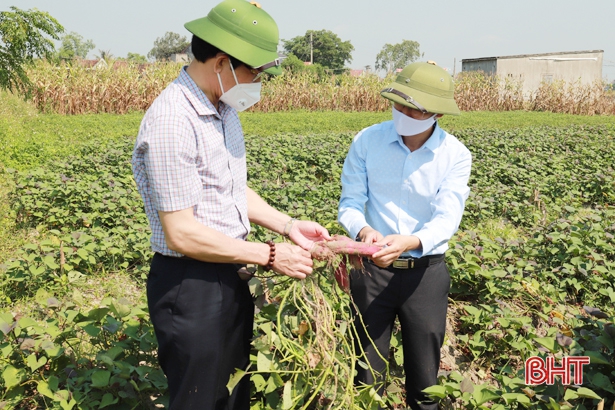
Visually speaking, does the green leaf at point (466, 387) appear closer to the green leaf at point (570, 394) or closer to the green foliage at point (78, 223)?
the green leaf at point (570, 394)

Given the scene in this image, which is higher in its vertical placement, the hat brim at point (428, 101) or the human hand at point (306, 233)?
the hat brim at point (428, 101)

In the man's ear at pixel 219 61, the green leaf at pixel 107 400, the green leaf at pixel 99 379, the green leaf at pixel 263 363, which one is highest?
the man's ear at pixel 219 61

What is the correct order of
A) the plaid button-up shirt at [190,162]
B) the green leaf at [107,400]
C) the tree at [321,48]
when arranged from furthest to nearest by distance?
1. the tree at [321,48]
2. the green leaf at [107,400]
3. the plaid button-up shirt at [190,162]

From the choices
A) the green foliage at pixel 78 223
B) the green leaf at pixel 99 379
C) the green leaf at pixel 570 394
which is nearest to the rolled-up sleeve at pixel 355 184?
the green leaf at pixel 570 394

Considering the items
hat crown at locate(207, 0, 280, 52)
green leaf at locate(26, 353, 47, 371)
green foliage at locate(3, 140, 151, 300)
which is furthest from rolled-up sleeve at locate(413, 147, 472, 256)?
green foliage at locate(3, 140, 151, 300)

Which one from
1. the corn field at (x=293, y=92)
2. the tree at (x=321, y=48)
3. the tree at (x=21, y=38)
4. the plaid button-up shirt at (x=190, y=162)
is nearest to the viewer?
the plaid button-up shirt at (x=190, y=162)

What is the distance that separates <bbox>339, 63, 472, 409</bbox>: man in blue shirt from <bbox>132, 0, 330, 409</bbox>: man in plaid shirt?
553 millimetres

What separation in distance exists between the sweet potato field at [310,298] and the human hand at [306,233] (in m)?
0.15

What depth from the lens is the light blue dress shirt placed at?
2375 millimetres

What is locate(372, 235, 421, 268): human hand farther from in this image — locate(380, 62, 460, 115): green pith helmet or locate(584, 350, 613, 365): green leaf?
locate(584, 350, 613, 365): green leaf

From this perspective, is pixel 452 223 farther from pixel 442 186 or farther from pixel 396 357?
pixel 396 357

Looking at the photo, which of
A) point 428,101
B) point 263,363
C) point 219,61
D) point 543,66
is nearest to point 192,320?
point 263,363

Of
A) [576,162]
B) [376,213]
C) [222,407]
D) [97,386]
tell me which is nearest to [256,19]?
A: [376,213]

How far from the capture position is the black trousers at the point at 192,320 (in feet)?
5.90
